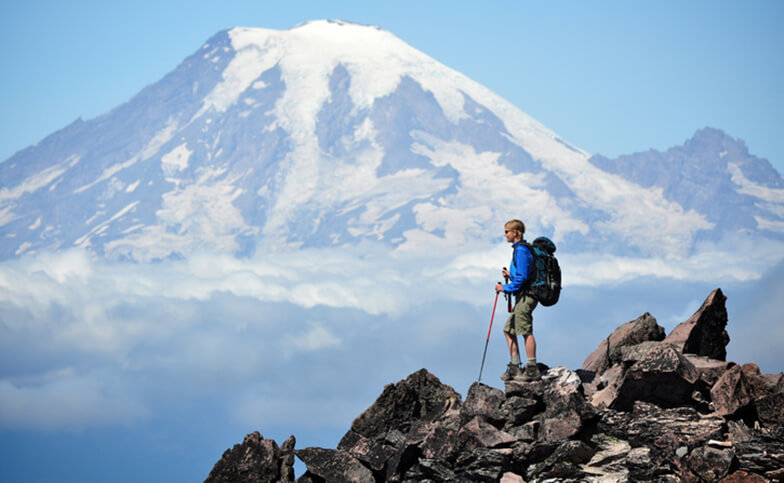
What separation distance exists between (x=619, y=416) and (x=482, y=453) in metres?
3.20

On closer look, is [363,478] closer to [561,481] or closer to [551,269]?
[561,481]

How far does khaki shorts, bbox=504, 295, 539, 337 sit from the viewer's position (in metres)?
18.6

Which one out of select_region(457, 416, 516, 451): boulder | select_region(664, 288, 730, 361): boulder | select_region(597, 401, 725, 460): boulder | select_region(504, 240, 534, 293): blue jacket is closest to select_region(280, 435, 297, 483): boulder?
select_region(457, 416, 516, 451): boulder

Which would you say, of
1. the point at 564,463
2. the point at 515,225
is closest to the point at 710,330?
the point at 515,225

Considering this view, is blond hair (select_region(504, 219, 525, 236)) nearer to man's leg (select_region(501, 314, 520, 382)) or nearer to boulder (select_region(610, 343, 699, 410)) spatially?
man's leg (select_region(501, 314, 520, 382))

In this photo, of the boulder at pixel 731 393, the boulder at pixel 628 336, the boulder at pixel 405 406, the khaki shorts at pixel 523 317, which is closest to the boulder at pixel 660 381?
the boulder at pixel 731 393

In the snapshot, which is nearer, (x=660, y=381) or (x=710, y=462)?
(x=710, y=462)

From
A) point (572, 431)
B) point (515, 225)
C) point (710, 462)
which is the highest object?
point (515, 225)

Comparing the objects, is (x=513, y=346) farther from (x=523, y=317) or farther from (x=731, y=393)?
(x=731, y=393)

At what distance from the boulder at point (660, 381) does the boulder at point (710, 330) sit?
297cm

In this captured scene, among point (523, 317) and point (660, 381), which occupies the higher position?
point (523, 317)

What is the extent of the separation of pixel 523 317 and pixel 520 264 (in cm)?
118

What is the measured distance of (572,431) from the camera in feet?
55.7

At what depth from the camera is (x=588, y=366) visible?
22719mm
